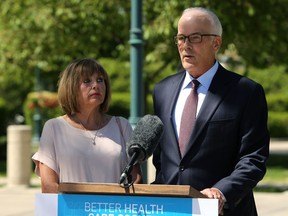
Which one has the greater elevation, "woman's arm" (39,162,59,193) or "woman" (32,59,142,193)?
"woman" (32,59,142,193)

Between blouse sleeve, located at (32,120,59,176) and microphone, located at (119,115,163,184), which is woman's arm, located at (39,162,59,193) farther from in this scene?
microphone, located at (119,115,163,184)

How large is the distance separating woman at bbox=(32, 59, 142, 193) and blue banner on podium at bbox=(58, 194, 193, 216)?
0.54 meters

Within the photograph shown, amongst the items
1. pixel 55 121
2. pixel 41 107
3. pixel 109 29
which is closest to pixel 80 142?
pixel 55 121

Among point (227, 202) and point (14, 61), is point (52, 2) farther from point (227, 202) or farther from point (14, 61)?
point (227, 202)

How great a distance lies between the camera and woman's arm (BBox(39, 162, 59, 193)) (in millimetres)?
3963

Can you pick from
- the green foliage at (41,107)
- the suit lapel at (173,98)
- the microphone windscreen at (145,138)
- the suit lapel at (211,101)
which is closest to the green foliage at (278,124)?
the green foliage at (41,107)

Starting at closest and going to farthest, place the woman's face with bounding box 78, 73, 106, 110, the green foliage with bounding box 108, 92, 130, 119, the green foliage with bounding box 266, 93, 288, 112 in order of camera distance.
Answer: the woman's face with bounding box 78, 73, 106, 110 → the green foliage with bounding box 108, 92, 130, 119 → the green foliage with bounding box 266, 93, 288, 112

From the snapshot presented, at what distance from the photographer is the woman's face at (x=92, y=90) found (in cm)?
404

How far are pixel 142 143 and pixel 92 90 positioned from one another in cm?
74

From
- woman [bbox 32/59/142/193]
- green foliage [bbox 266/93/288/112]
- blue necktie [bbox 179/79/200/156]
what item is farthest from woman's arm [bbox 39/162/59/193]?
green foliage [bbox 266/93/288/112]

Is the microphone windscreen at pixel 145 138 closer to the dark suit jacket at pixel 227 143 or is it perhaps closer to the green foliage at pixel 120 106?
the dark suit jacket at pixel 227 143

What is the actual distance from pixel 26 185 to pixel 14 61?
11.1 ft

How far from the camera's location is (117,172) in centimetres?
410

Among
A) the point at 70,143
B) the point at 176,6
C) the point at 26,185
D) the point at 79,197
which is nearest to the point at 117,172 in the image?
the point at 70,143
